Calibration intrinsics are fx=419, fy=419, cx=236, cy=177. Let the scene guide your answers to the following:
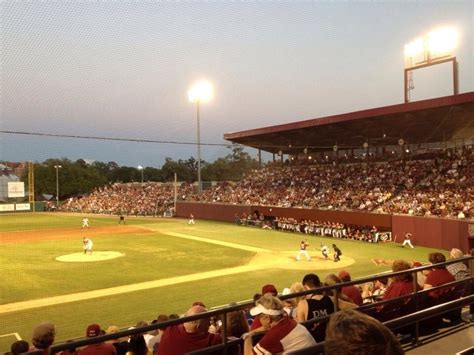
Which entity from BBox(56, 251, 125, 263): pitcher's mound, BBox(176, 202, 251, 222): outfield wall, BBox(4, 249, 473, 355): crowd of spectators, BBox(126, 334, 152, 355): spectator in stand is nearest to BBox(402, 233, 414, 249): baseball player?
BBox(56, 251, 125, 263): pitcher's mound

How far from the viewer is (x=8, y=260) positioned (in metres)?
24.0

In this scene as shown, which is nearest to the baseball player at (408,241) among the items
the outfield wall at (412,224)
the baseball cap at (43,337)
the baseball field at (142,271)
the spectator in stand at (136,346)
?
the outfield wall at (412,224)

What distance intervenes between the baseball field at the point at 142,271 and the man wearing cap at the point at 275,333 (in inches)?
370

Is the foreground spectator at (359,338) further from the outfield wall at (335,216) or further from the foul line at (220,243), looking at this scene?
the outfield wall at (335,216)

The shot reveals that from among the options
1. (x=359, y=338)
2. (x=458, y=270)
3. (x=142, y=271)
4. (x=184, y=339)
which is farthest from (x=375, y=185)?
(x=359, y=338)

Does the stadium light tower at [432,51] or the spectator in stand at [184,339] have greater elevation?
the stadium light tower at [432,51]

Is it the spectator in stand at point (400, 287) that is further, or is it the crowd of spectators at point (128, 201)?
the crowd of spectators at point (128, 201)

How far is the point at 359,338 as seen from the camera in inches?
72.7

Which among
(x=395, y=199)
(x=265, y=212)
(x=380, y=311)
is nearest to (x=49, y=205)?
(x=265, y=212)

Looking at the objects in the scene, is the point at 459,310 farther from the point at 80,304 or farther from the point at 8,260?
the point at 8,260

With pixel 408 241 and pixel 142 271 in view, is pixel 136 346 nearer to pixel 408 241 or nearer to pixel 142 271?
pixel 142 271

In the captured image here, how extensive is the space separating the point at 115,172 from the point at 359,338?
297 ft

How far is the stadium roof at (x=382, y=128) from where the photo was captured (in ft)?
92.0

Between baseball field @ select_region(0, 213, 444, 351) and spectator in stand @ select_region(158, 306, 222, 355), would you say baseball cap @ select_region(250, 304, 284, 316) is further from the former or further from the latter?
baseball field @ select_region(0, 213, 444, 351)
